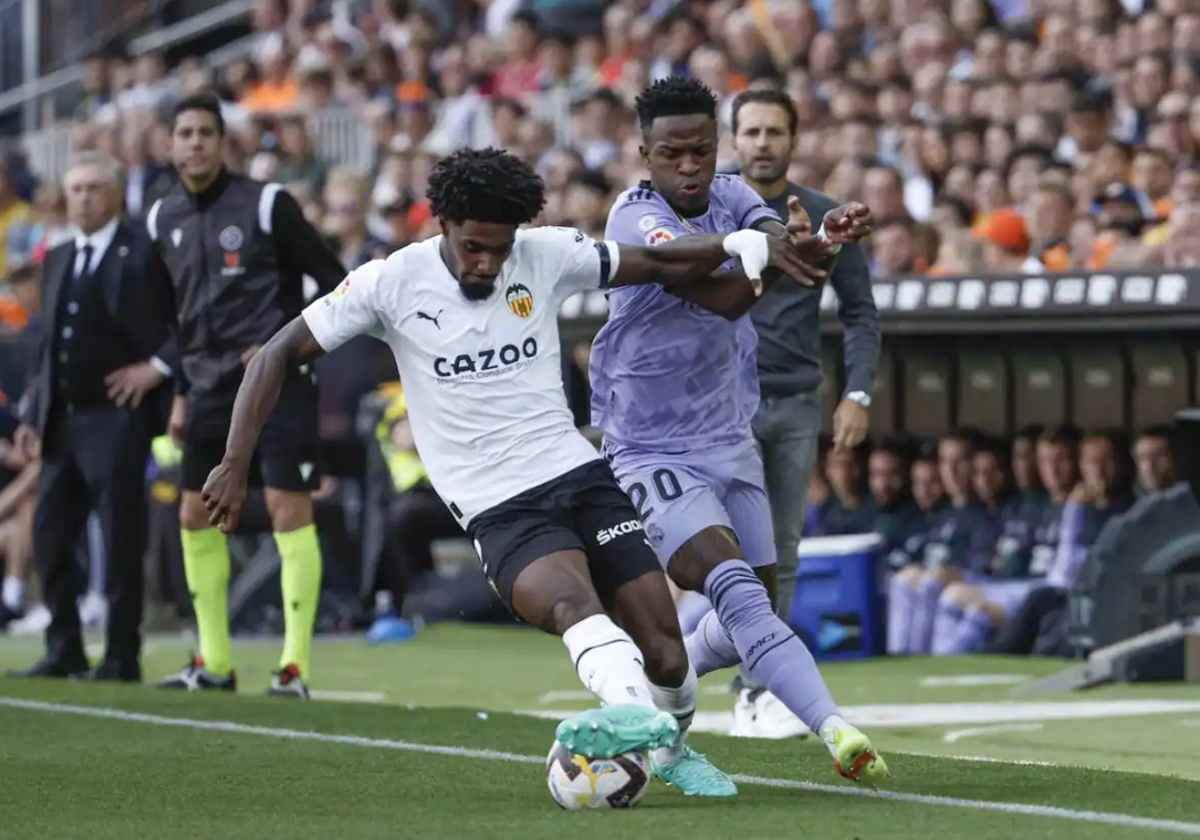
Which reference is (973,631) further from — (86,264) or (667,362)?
(667,362)

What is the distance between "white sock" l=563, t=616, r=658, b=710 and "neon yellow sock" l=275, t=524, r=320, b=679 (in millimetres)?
4298

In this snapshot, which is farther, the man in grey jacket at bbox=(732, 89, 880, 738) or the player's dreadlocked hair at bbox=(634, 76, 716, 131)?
the man in grey jacket at bbox=(732, 89, 880, 738)

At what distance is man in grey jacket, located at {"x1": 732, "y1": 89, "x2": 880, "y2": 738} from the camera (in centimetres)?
941

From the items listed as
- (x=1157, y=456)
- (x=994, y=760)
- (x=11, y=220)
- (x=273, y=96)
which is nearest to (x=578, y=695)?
(x=1157, y=456)

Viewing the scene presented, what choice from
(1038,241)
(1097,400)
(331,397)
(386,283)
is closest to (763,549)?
(386,283)

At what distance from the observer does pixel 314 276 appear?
35.9 feet

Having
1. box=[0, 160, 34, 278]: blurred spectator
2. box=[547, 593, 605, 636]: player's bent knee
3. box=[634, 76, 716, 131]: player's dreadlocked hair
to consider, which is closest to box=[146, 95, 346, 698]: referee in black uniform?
box=[634, 76, 716, 131]: player's dreadlocked hair

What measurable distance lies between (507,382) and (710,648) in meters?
1.32

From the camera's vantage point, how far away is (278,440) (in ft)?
35.3

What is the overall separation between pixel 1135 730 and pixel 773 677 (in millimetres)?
2919

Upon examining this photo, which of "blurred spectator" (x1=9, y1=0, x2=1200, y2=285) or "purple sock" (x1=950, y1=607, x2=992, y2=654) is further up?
"blurred spectator" (x1=9, y1=0, x2=1200, y2=285)

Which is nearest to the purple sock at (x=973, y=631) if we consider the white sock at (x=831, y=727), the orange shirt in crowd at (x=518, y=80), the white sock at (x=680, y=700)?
the white sock at (x=680, y=700)

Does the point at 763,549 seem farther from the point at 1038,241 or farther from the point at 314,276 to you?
the point at 1038,241

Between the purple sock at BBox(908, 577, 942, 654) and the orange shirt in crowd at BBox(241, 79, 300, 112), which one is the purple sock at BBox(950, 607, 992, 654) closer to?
the purple sock at BBox(908, 577, 942, 654)
